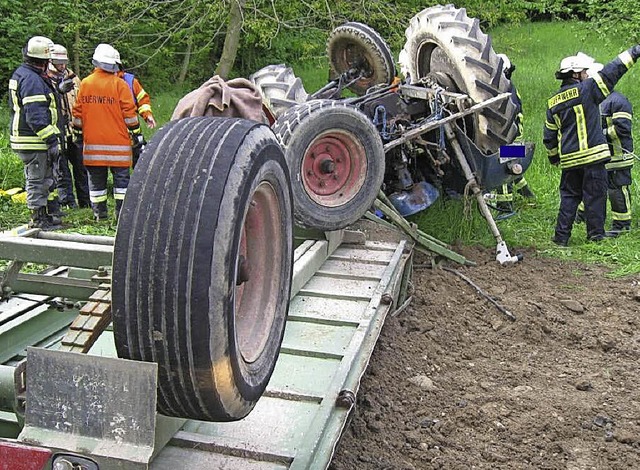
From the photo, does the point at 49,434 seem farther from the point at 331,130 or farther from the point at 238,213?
the point at 331,130

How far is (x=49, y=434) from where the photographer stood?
2.15 m

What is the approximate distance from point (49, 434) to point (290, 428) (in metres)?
0.97

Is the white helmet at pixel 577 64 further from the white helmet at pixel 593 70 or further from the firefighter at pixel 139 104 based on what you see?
the firefighter at pixel 139 104

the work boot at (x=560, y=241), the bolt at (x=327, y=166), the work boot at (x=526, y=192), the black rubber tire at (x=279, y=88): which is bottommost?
the work boot at (x=560, y=241)

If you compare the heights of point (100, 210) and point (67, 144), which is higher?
point (67, 144)

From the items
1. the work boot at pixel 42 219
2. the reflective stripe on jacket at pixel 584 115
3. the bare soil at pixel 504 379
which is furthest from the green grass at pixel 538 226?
the work boot at pixel 42 219

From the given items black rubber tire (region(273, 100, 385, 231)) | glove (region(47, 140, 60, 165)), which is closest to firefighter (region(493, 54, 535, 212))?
black rubber tire (region(273, 100, 385, 231))

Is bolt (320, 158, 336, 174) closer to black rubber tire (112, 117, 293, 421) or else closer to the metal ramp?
the metal ramp

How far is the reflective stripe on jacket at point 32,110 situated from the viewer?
7.55 metres

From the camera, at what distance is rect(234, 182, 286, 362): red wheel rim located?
2.78 meters

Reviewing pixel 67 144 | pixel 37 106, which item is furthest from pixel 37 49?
pixel 67 144

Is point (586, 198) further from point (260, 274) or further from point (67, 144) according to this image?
point (67, 144)

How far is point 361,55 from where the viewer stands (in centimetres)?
751

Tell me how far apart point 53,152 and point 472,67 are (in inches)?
172
